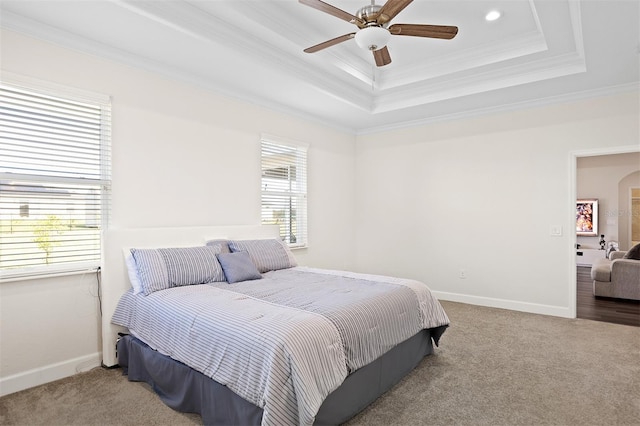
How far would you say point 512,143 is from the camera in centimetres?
464

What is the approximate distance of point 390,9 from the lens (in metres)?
2.23

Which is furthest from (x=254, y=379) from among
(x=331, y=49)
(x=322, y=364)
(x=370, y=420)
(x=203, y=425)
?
(x=331, y=49)

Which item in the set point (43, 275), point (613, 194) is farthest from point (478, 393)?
point (613, 194)

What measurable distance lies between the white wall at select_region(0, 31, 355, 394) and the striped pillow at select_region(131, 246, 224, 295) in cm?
50

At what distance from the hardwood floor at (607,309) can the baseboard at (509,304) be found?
27 centimetres

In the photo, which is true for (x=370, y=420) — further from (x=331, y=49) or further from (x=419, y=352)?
(x=331, y=49)

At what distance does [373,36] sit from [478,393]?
256cm

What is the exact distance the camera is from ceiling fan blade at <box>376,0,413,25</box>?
84.3 inches

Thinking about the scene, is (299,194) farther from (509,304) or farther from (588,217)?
(588,217)

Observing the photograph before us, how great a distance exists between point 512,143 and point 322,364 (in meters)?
4.10

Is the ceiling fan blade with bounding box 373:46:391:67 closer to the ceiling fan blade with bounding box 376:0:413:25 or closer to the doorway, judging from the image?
the ceiling fan blade with bounding box 376:0:413:25

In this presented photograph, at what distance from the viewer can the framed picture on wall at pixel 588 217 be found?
26.5 feet

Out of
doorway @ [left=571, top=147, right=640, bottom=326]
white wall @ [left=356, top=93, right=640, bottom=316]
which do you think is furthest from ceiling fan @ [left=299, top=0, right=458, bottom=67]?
doorway @ [left=571, top=147, right=640, bottom=326]

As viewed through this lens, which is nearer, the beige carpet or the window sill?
the beige carpet
